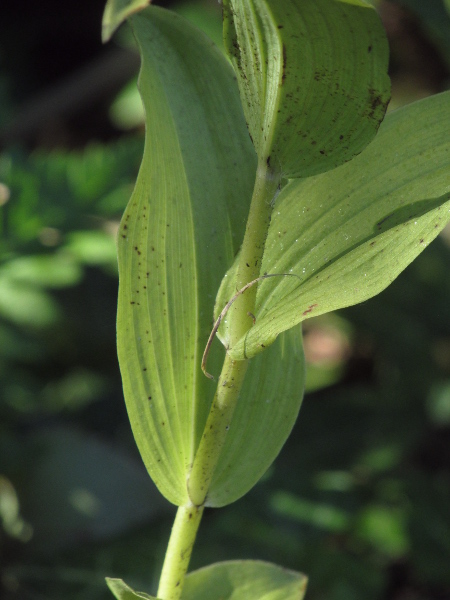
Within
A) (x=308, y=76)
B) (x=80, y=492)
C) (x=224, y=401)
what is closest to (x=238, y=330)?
(x=224, y=401)

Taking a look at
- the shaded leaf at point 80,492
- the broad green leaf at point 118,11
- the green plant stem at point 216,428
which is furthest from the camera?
the shaded leaf at point 80,492

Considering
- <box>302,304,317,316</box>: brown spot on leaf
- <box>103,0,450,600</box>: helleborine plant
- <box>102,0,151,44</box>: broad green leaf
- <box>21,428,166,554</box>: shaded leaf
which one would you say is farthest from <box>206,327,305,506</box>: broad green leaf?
<box>21,428,166,554</box>: shaded leaf

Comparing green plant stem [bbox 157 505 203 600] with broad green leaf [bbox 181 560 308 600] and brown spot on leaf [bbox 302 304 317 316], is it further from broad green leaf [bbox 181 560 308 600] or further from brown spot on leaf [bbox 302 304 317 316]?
brown spot on leaf [bbox 302 304 317 316]

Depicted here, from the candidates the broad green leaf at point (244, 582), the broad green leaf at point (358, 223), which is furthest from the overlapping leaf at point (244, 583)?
the broad green leaf at point (358, 223)

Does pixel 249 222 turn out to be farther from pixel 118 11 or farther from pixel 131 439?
pixel 131 439

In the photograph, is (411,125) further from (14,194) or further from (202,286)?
(14,194)

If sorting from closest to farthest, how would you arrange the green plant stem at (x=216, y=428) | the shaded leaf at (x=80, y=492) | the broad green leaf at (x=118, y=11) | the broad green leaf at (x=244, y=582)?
the broad green leaf at (x=118, y=11)
the green plant stem at (x=216, y=428)
the broad green leaf at (x=244, y=582)
the shaded leaf at (x=80, y=492)

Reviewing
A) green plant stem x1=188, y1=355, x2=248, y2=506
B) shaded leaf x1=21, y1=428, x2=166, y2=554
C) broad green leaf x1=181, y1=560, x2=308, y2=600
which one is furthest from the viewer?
shaded leaf x1=21, y1=428, x2=166, y2=554

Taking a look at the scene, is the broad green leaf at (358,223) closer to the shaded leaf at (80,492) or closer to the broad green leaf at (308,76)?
the broad green leaf at (308,76)
